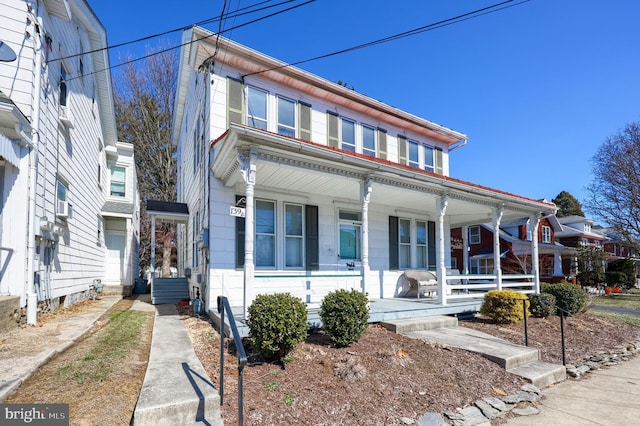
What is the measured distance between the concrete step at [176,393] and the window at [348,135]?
7364 mm

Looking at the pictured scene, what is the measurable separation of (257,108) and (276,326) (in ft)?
20.7

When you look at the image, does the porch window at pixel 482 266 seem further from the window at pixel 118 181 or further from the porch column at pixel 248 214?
the porch column at pixel 248 214

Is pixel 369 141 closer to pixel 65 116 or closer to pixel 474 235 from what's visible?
pixel 65 116

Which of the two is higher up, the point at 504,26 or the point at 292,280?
the point at 504,26

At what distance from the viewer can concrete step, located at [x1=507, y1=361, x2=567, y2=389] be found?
5500 mm

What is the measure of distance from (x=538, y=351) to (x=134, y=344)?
7007mm

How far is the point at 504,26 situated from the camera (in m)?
7.43

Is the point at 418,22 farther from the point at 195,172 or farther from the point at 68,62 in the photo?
the point at 68,62

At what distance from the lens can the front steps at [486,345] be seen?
569 centimetres

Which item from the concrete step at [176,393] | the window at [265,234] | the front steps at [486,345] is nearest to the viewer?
the concrete step at [176,393]

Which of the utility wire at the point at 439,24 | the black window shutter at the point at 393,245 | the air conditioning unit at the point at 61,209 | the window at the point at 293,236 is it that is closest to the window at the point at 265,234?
the window at the point at 293,236

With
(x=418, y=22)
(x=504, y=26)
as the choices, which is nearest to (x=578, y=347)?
(x=504, y=26)

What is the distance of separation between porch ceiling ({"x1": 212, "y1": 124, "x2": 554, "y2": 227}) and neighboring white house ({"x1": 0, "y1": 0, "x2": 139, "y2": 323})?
11.2 ft

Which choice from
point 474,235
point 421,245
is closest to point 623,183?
point 474,235
